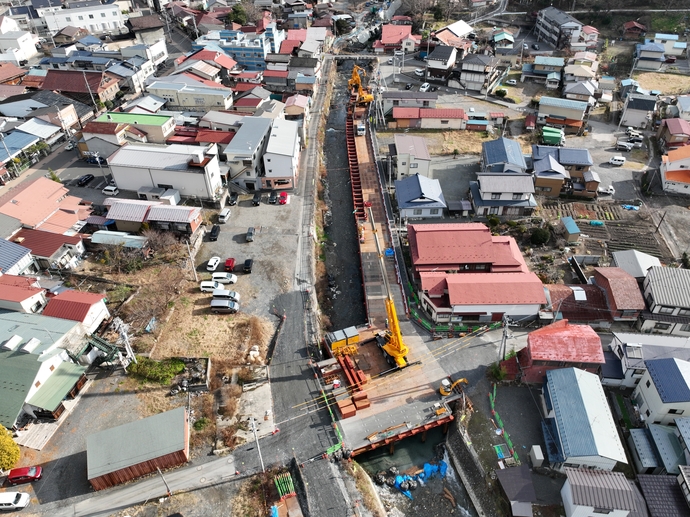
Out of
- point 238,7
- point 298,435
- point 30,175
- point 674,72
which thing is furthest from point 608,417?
point 238,7

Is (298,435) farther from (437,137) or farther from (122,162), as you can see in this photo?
(437,137)

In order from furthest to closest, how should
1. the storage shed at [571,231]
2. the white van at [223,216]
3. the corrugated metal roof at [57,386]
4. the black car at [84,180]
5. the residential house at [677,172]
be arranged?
the residential house at [677,172] → the black car at [84,180] → the white van at [223,216] → the storage shed at [571,231] → the corrugated metal roof at [57,386]

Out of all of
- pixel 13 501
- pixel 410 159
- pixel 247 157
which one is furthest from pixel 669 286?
pixel 13 501

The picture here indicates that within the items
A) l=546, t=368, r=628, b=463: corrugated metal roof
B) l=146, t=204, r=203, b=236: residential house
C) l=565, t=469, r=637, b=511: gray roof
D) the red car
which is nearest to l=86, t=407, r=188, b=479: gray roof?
the red car

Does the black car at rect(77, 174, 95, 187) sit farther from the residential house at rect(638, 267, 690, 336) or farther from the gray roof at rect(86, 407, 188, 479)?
the residential house at rect(638, 267, 690, 336)

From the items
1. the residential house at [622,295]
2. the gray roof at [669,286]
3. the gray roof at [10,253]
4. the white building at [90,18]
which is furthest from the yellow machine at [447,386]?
the white building at [90,18]

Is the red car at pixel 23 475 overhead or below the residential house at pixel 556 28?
below

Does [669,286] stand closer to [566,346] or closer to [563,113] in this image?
[566,346]

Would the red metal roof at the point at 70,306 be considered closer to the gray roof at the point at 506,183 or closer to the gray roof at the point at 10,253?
the gray roof at the point at 10,253
